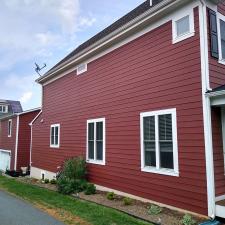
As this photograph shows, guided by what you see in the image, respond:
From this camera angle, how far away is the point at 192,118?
7.75 metres

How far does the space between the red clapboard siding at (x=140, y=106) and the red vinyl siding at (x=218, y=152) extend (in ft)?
1.35

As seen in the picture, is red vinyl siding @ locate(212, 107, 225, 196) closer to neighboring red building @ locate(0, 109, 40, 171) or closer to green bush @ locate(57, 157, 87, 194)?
green bush @ locate(57, 157, 87, 194)

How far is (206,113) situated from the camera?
24.2ft

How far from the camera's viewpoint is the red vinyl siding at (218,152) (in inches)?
293

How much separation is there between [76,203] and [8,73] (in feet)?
100

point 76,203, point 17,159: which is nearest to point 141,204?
point 76,203

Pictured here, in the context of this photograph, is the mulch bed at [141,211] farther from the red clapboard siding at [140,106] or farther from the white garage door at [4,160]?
the white garage door at [4,160]

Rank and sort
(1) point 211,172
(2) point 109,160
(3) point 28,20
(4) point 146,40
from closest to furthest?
(1) point 211,172
(4) point 146,40
(2) point 109,160
(3) point 28,20

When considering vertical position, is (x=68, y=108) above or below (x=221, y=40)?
below

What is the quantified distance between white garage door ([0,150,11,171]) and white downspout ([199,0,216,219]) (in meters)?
21.3

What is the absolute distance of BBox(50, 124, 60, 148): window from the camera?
1615 centimetres

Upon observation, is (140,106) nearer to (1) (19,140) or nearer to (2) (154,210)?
(2) (154,210)

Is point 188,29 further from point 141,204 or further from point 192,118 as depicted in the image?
point 141,204

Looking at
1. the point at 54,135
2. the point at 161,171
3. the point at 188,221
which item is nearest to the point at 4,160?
the point at 54,135
